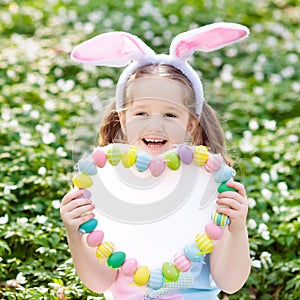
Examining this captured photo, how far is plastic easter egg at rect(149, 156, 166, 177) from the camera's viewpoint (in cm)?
289

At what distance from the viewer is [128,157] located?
2.89m

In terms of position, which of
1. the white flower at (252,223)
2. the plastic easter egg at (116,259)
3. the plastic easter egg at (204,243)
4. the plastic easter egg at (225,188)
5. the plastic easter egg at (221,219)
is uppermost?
the plastic easter egg at (225,188)

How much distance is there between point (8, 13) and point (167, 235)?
555 cm

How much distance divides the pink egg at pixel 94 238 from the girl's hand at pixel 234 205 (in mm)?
455

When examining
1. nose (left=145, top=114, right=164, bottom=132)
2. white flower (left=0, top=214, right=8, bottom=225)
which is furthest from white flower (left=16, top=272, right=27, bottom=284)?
nose (left=145, top=114, right=164, bottom=132)

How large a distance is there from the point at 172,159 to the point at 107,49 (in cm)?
60

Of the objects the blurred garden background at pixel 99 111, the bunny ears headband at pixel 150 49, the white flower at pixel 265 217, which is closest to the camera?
the bunny ears headband at pixel 150 49

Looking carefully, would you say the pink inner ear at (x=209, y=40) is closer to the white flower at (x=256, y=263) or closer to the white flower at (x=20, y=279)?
the white flower at (x=256, y=263)

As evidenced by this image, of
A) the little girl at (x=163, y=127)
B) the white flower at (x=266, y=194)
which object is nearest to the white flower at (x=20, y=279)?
the little girl at (x=163, y=127)

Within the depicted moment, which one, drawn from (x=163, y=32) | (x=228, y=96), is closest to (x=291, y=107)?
(x=228, y=96)

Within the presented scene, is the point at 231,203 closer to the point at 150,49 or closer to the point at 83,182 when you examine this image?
the point at 83,182

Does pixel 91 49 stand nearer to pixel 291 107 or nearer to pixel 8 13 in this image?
pixel 291 107

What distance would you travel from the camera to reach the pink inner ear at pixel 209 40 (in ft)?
10.1

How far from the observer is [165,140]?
2941mm
